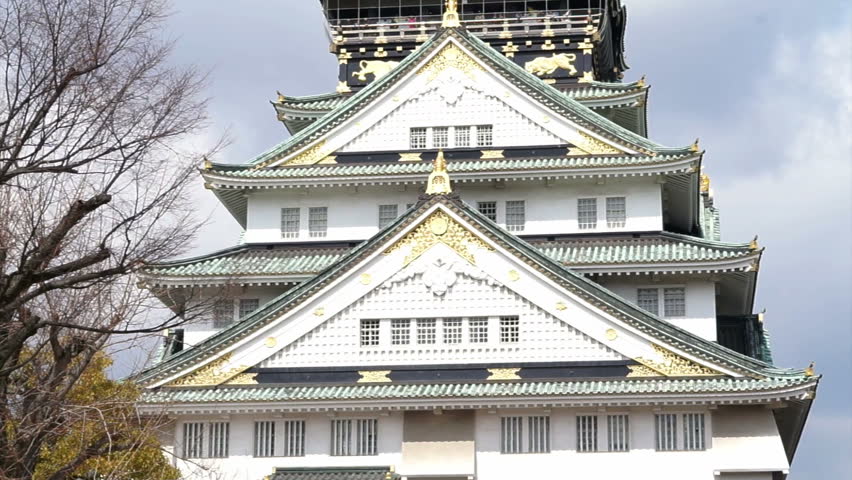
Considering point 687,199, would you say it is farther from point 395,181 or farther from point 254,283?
point 254,283

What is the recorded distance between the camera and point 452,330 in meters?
39.8

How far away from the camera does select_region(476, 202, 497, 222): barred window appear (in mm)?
44906

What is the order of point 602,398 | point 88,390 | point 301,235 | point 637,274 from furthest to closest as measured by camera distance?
point 301,235
point 637,274
point 602,398
point 88,390

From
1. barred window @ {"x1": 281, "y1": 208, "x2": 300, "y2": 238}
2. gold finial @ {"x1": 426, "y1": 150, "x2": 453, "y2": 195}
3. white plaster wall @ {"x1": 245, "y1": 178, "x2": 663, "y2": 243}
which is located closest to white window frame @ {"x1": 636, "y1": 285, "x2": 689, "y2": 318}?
white plaster wall @ {"x1": 245, "y1": 178, "x2": 663, "y2": 243}

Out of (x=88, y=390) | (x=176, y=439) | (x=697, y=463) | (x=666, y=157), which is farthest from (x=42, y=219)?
(x=666, y=157)

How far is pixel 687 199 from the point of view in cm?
4550

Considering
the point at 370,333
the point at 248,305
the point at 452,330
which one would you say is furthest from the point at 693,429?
the point at 248,305

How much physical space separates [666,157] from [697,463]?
364 inches

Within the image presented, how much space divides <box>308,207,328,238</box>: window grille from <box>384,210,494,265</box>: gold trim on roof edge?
18.6 ft

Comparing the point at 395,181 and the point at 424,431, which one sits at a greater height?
the point at 395,181

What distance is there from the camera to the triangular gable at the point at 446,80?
146ft

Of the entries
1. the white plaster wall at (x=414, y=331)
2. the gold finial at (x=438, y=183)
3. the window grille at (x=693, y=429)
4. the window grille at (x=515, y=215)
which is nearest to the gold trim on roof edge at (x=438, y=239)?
the white plaster wall at (x=414, y=331)

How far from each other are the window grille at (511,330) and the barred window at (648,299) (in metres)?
4.62

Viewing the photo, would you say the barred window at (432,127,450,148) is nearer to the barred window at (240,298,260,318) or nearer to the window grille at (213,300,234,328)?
the barred window at (240,298,260,318)
